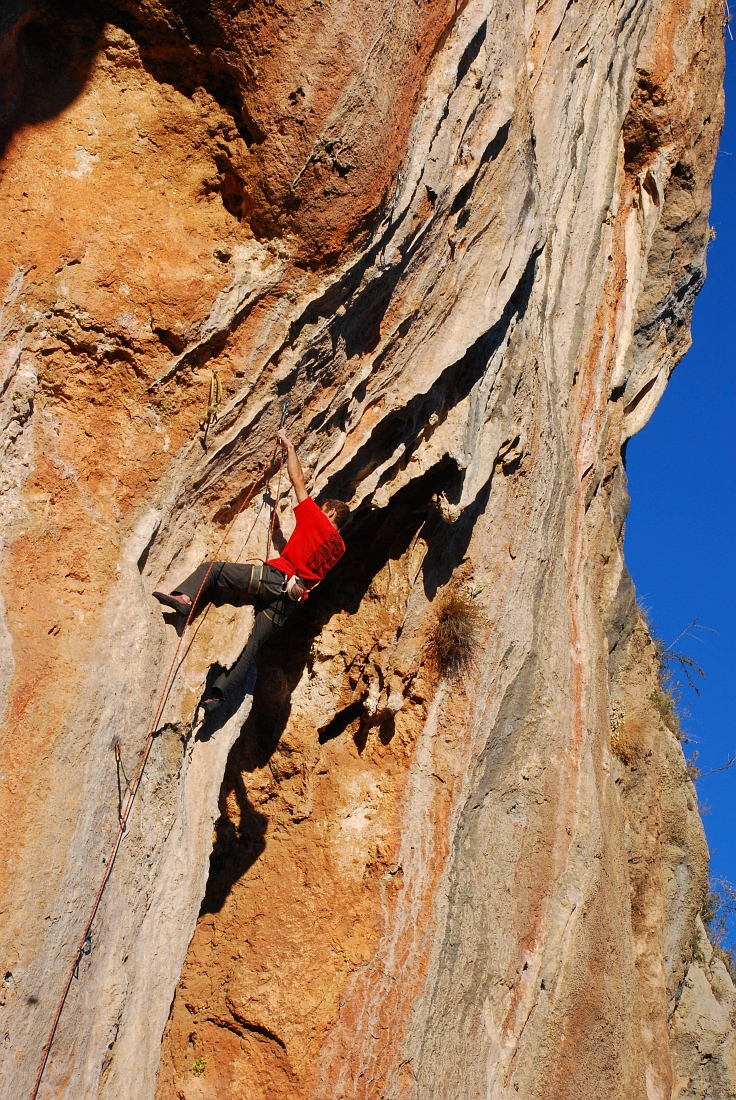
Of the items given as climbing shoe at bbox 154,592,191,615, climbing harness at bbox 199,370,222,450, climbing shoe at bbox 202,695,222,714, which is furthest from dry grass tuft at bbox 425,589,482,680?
climbing harness at bbox 199,370,222,450

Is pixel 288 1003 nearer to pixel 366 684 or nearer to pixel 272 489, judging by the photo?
pixel 366 684

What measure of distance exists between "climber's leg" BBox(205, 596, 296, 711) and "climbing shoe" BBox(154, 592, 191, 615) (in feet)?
1.91

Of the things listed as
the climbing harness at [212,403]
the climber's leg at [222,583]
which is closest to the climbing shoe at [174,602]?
the climber's leg at [222,583]

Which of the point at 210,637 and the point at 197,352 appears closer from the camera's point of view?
the point at 197,352

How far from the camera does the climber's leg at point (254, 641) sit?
18.2 ft

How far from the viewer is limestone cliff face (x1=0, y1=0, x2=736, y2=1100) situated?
472cm

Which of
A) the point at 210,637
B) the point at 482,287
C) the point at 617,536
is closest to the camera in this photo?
the point at 210,637

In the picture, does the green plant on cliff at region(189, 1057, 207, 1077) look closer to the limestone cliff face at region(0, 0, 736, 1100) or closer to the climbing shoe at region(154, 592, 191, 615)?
the limestone cliff face at region(0, 0, 736, 1100)

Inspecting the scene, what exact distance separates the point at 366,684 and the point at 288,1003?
2.21 metres

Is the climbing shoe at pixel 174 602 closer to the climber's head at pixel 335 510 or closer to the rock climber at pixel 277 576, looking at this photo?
the rock climber at pixel 277 576

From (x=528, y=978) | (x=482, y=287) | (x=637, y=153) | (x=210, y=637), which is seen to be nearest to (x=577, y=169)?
(x=637, y=153)

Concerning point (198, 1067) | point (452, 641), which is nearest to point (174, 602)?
point (452, 641)

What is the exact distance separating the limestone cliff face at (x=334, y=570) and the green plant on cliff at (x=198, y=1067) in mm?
15

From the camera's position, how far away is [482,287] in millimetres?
6688
